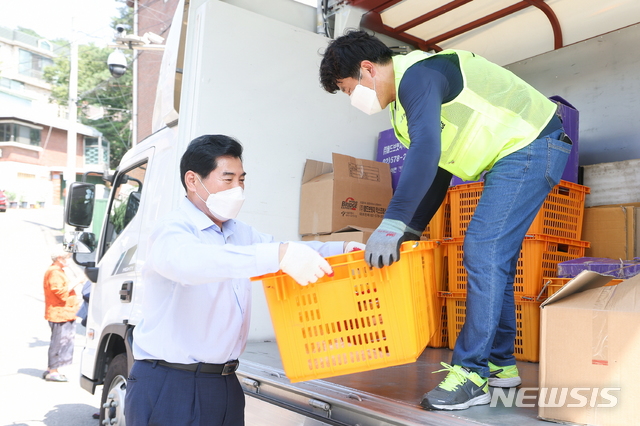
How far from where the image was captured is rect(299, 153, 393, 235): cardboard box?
3.58 meters

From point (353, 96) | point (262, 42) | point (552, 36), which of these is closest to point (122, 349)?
point (262, 42)

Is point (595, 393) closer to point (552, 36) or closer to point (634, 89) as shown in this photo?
point (634, 89)

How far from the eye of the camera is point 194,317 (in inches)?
80.4

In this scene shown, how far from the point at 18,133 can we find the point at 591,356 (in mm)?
39716

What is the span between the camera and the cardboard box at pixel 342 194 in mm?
3578

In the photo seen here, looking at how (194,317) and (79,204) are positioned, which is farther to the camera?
(79,204)

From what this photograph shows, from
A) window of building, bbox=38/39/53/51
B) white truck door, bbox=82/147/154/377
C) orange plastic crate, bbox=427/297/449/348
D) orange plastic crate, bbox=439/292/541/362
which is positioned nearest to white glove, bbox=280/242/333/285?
orange plastic crate, bbox=439/292/541/362

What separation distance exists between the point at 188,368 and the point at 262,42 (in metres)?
2.38

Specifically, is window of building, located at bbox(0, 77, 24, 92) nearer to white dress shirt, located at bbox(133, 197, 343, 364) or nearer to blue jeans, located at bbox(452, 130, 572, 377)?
white dress shirt, located at bbox(133, 197, 343, 364)

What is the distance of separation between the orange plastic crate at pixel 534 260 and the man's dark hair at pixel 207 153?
1.59 m

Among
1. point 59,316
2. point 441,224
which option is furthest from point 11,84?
point 441,224

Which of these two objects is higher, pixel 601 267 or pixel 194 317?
pixel 601 267

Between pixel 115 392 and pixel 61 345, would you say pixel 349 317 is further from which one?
pixel 61 345

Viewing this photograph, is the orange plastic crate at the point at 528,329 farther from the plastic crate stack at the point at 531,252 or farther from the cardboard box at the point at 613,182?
the cardboard box at the point at 613,182
